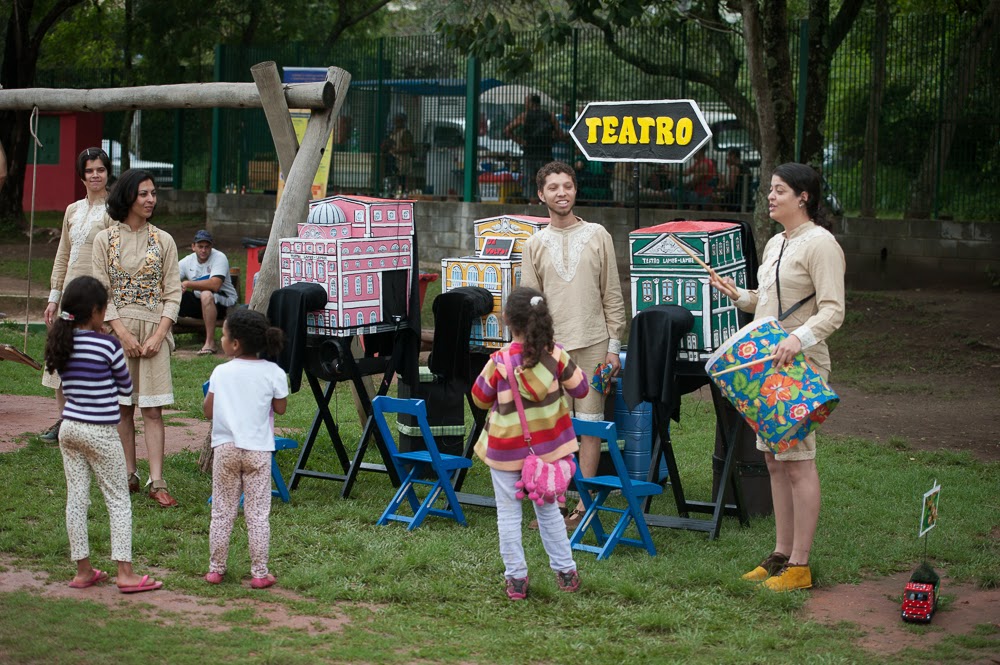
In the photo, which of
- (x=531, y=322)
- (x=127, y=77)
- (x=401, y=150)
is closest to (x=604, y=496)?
(x=531, y=322)

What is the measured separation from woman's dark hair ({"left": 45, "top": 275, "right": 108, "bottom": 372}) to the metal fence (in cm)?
1004

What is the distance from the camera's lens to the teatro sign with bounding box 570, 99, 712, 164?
23.5ft

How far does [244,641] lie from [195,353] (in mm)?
8572

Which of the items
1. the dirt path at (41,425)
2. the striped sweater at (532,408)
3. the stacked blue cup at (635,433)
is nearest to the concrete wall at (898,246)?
the dirt path at (41,425)

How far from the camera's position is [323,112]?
808 centimetres

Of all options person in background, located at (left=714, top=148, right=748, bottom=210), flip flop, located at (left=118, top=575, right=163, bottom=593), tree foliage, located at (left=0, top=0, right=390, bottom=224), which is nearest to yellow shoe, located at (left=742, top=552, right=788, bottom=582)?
flip flop, located at (left=118, top=575, right=163, bottom=593)

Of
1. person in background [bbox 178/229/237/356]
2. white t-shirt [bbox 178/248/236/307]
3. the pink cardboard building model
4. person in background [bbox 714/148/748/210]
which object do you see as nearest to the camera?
the pink cardboard building model

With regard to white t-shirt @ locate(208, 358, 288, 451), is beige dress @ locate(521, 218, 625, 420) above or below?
above

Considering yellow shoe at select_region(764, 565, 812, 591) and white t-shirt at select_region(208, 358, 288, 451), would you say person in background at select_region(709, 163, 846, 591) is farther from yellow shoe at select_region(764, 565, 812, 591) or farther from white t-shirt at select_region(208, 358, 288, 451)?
white t-shirt at select_region(208, 358, 288, 451)

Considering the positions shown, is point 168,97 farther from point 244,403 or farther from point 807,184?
point 807,184

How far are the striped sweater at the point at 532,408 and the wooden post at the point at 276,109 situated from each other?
10.8 ft

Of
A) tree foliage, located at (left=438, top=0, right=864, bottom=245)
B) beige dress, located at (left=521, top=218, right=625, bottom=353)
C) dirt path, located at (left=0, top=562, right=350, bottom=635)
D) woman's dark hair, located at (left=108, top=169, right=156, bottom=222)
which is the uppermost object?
tree foliage, located at (left=438, top=0, right=864, bottom=245)

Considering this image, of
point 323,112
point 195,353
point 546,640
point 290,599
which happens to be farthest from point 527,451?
point 195,353

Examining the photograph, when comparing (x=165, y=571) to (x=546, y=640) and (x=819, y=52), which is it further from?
(x=819, y=52)
